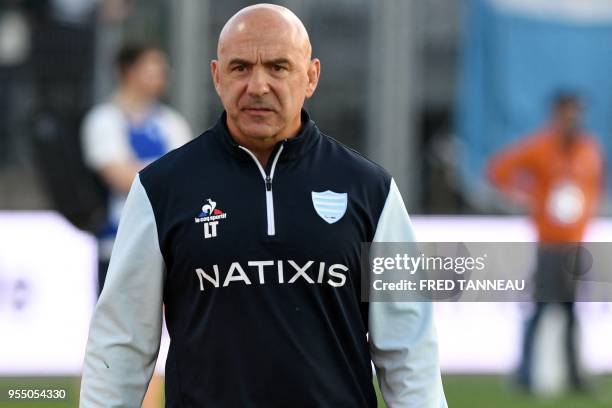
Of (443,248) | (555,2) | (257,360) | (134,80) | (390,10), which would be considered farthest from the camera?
(555,2)

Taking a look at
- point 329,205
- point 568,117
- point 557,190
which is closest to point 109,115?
point 557,190

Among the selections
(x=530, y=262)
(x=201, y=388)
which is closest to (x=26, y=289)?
(x=530, y=262)

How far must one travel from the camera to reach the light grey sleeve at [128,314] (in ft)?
10.3

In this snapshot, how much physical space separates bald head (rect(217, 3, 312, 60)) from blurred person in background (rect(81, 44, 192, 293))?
3747 mm

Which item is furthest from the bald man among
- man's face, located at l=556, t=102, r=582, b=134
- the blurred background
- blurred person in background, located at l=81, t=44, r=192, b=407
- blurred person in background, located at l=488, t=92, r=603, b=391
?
man's face, located at l=556, t=102, r=582, b=134

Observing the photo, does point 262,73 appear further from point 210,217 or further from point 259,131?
point 210,217

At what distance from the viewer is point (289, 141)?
3.12m

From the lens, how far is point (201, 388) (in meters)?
3.09

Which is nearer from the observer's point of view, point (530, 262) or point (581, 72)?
point (530, 262)

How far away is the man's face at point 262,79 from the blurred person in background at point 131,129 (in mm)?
3740

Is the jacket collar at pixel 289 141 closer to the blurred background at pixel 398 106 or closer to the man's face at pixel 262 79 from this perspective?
the man's face at pixel 262 79

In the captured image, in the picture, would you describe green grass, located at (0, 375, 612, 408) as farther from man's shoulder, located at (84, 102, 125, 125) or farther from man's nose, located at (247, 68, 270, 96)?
man's nose, located at (247, 68, 270, 96)

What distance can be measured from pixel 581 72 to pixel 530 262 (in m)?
3.37

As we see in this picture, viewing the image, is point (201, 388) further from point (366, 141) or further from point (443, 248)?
point (366, 141)
